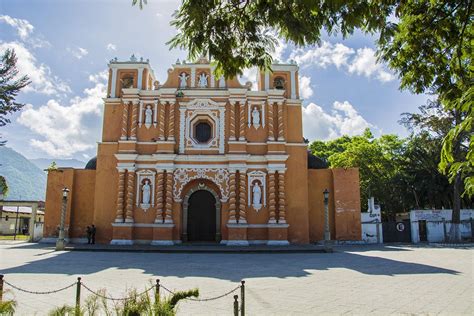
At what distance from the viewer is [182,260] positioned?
14.7 m

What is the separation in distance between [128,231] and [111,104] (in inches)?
311

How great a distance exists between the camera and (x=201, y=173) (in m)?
22.2

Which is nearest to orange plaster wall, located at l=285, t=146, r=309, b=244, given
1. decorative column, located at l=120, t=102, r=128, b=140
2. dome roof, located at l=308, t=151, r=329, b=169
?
dome roof, located at l=308, t=151, r=329, b=169

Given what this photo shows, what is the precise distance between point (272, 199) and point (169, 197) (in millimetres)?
5891

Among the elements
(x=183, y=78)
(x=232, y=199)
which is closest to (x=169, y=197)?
(x=232, y=199)

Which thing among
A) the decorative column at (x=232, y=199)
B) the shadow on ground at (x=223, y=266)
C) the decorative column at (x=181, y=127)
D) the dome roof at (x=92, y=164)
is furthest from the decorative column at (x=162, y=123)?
the shadow on ground at (x=223, y=266)

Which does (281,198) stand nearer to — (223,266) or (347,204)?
(347,204)

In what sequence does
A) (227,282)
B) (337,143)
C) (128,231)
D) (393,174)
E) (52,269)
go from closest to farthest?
(227,282)
(52,269)
(128,231)
(393,174)
(337,143)

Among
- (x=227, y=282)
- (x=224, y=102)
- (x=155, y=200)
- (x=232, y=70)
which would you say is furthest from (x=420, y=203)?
(x=232, y=70)

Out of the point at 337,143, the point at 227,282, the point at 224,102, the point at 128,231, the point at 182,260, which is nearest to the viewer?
the point at 227,282

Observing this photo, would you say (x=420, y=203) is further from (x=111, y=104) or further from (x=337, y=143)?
(x=111, y=104)

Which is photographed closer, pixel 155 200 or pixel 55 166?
pixel 155 200

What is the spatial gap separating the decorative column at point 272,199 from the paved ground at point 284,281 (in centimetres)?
623

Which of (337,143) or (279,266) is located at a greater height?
(337,143)
